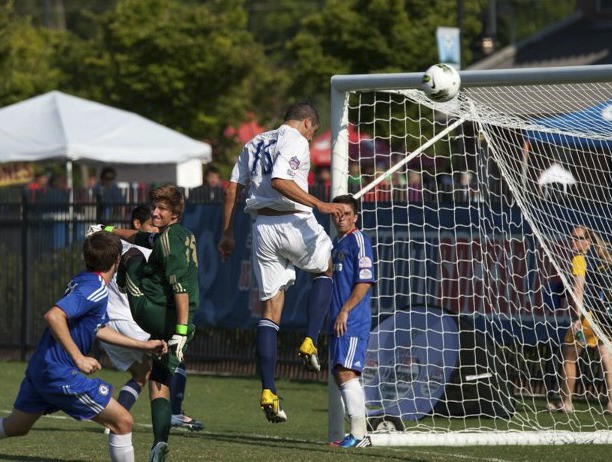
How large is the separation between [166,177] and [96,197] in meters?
8.82

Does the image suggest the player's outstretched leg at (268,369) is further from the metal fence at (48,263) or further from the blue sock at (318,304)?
the metal fence at (48,263)

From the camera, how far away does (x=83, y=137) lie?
2064 centimetres

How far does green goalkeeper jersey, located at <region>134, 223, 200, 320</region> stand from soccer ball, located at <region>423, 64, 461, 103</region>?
198 centimetres

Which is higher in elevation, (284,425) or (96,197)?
(96,197)

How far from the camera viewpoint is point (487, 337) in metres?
13.1

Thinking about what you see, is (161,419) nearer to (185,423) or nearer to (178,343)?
(178,343)

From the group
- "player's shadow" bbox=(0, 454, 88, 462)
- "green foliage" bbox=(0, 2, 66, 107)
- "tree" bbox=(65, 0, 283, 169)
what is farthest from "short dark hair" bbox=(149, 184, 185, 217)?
"tree" bbox=(65, 0, 283, 169)

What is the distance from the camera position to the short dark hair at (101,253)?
7512 millimetres

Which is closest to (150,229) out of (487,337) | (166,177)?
(487,337)

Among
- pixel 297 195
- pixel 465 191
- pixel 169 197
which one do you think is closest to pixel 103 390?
pixel 169 197

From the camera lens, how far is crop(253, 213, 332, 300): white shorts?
9.44 m

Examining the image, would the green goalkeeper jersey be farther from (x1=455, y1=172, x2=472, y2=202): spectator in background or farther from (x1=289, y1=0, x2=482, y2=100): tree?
(x1=289, y1=0, x2=482, y2=100): tree

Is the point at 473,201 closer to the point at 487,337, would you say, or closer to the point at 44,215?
the point at 487,337

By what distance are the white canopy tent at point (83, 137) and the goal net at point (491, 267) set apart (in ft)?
24.6
